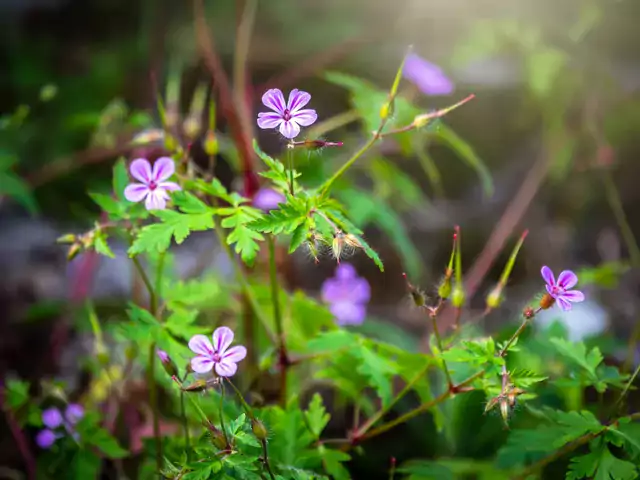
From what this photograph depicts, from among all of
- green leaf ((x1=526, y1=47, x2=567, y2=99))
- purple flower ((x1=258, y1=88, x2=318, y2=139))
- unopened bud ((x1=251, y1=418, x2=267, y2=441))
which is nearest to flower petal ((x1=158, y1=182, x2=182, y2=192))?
purple flower ((x1=258, y1=88, x2=318, y2=139))

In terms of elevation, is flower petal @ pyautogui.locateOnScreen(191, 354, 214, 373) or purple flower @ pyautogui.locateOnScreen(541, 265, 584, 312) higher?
purple flower @ pyautogui.locateOnScreen(541, 265, 584, 312)

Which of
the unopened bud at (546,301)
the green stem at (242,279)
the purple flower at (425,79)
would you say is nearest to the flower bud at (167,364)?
the green stem at (242,279)

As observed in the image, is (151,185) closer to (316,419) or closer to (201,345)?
(201,345)

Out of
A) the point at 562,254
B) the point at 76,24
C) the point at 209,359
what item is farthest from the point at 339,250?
the point at 76,24

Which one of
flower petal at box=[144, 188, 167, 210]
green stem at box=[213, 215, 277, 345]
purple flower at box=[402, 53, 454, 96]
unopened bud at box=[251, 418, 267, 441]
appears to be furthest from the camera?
purple flower at box=[402, 53, 454, 96]

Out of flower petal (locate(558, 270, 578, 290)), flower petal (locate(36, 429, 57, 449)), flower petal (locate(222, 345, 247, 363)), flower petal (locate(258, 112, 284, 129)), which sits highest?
flower petal (locate(258, 112, 284, 129))

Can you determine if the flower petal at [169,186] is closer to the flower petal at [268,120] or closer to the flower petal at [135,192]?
the flower petal at [135,192]

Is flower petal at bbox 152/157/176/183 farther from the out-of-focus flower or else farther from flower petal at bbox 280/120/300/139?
the out-of-focus flower
